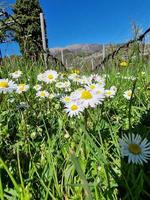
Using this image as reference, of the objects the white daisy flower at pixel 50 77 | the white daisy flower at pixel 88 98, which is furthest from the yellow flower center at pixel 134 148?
the white daisy flower at pixel 50 77

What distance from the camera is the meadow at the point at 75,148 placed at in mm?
1141

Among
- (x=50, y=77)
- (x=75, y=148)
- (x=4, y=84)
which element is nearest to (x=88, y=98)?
(x=75, y=148)

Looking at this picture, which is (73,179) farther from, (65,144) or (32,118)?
(32,118)

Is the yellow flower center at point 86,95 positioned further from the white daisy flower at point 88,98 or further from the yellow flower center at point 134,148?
the yellow flower center at point 134,148

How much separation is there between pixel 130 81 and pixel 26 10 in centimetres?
3068

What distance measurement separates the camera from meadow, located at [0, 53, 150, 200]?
3.74 ft

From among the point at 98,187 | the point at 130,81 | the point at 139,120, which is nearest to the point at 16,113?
the point at 139,120

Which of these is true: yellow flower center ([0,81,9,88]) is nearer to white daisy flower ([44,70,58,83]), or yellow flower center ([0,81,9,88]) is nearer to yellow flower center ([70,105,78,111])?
yellow flower center ([70,105,78,111])

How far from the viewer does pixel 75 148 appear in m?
1.65


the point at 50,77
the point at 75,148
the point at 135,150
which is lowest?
the point at 75,148

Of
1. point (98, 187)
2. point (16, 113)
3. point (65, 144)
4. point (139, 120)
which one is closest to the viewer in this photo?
point (98, 187)

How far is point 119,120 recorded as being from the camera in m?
2.21

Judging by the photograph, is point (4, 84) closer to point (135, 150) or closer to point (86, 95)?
point (86, 95)

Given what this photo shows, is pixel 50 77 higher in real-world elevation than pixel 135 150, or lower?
higher
